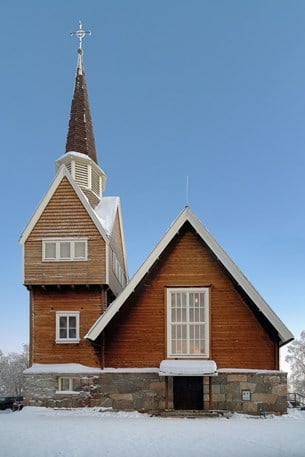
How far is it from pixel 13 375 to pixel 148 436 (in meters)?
92.6

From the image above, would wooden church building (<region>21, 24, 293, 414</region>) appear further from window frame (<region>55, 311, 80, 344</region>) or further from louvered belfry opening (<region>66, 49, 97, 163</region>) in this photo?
louvered belfry opening (<region>66, 49, 97, 163</region>)

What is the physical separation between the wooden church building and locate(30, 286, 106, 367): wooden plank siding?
0.04 metres

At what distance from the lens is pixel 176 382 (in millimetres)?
21297

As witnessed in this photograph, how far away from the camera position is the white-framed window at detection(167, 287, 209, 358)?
21.1 m

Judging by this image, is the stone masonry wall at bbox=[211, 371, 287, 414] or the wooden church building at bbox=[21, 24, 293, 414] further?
the wooden church building at bbox=[21, 24, 293, 414]

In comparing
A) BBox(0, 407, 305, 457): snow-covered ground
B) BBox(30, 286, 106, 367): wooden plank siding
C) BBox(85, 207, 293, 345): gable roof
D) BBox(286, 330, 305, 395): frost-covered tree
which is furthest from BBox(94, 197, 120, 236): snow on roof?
BBox(286, 330, 305, 395): frost-covered tree

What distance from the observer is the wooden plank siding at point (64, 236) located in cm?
2342

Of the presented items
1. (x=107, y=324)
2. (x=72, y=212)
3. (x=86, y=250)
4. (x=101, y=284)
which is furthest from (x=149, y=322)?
(x=72, y=212)

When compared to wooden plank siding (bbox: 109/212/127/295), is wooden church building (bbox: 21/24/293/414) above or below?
below

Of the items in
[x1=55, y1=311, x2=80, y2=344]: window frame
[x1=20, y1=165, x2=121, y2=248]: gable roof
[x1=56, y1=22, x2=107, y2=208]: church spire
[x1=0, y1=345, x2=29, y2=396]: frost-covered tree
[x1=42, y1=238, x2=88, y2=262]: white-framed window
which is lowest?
[x1=0, y1=345, x2=29, y2=396]: frost-covered tree

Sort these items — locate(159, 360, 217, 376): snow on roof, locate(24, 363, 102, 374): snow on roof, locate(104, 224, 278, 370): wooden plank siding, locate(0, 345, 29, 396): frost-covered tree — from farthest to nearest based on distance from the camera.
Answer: locate(0, 345, 29, 396): frost-covered tree, locate(24, 363, 102, 374): snow on roof, locate(104, 224, 278, 370): wooden plank siding, locate(159, 360, 217, 376): snow on roof

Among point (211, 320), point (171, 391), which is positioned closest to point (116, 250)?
point (211, 320)

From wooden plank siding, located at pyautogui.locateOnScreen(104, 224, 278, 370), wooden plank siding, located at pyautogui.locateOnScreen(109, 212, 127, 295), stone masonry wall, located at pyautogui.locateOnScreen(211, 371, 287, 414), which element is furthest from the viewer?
wooden plank siding, located at pyautogui.locateOnScreen(109, 212, 127, 295)

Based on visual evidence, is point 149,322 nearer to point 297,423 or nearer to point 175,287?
point 175,287
